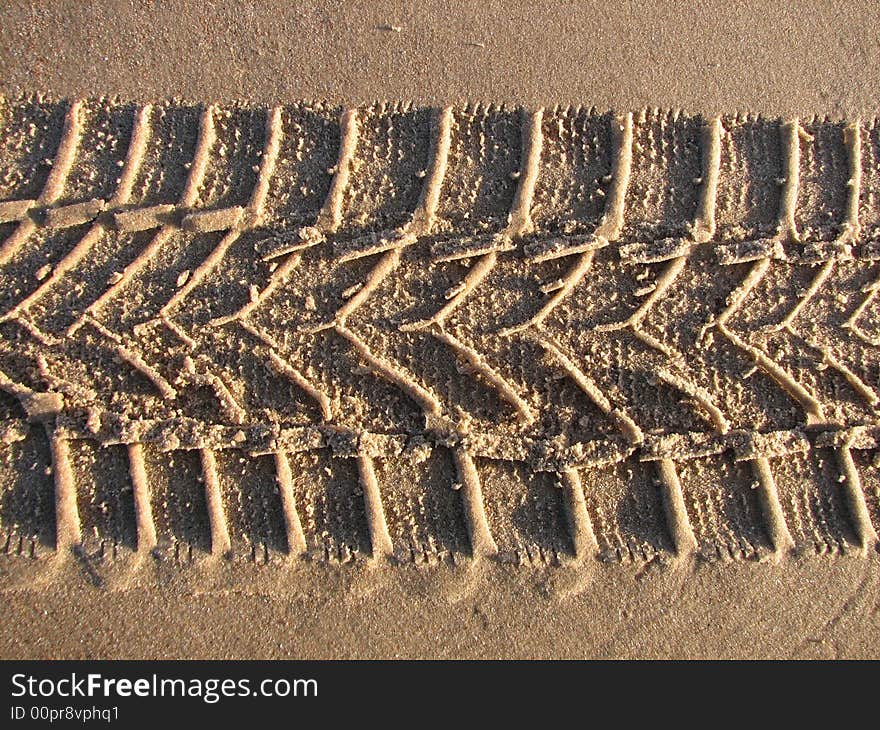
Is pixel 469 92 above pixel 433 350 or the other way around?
above

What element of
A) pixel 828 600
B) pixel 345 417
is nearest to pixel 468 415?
pixel 345 417

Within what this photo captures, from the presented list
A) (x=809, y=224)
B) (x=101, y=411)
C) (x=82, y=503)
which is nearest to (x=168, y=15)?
(x=101, y=411)

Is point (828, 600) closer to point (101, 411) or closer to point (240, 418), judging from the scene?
point (240, 418)

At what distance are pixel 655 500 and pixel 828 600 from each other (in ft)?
2.52

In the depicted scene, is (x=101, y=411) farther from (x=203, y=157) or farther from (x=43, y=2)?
(x=43, y=2)

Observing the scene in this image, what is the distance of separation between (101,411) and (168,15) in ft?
5.56

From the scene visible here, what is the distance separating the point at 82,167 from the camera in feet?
7.94

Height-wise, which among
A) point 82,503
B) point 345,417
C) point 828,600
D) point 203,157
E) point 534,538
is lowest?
point 828,600

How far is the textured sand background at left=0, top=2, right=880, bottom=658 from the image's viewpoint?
2.22 meters

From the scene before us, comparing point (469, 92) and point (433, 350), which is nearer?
point (433, 350)

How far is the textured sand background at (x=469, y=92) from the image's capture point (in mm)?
2225

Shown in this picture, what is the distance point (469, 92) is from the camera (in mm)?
2508

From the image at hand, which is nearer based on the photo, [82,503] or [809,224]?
[82,503]

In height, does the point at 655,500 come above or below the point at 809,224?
below
